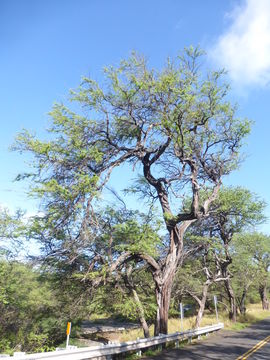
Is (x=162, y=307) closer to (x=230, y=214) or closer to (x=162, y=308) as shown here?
(x=162, y=308)

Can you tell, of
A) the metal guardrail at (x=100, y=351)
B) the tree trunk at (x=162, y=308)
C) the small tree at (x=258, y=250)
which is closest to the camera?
the metal guardrail at (x=100, y=351)

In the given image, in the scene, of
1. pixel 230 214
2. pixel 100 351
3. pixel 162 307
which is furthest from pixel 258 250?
pixel 100 351

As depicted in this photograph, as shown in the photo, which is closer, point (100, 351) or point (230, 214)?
point (100, 351)

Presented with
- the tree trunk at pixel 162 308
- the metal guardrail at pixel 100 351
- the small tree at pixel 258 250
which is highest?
the small tree at pixel 258 250

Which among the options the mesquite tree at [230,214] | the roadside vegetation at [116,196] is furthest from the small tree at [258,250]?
the roadside vegetation at [116,196]

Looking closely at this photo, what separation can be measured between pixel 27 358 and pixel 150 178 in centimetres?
1045

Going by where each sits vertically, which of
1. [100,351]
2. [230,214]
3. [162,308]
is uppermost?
[230,214]

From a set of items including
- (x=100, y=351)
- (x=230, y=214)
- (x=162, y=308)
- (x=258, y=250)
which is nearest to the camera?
(x=100, y=351)

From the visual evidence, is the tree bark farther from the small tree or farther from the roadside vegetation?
the small tree

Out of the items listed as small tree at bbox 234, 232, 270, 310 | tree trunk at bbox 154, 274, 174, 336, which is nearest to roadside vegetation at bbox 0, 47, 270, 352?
tree trunk at bbox 154, 274, 174, 336

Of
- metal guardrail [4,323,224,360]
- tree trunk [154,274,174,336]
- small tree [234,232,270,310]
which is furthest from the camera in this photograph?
small tree [234,232,270,310]

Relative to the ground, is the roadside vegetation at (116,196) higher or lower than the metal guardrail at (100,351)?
higher

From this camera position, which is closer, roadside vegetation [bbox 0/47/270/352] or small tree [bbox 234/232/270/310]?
roadside vegetation [bbox 0/47/270/352]

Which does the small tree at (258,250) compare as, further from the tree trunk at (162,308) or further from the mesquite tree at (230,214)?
the tree trunk at (162,308)
